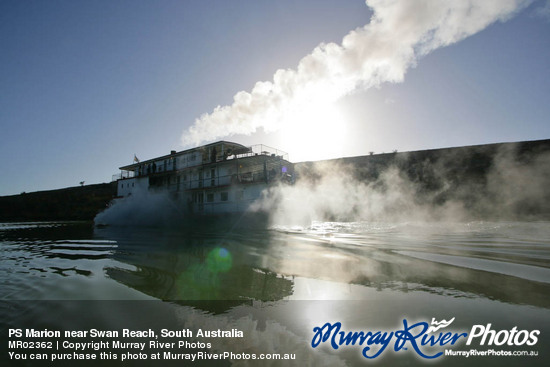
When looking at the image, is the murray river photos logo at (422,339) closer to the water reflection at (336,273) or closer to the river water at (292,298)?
the river water at (292,298)

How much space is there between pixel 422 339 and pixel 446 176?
64102 mm

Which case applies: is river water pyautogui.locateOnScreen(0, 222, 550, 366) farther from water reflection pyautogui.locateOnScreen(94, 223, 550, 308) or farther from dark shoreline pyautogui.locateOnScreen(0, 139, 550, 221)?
dark shoreline pyautogui.locateOnScreen(0, 139, 550, 221)

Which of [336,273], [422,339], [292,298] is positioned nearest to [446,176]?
[336,273]

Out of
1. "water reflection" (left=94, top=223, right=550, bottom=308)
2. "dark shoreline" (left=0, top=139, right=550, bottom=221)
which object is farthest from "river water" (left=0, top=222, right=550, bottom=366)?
"dark shoreline" (left=0, top=139, right=550, bottom=221)

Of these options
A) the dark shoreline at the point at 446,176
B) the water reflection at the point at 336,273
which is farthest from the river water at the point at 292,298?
the dark shoreline at the point at 446,176

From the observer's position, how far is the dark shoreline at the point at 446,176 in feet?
136

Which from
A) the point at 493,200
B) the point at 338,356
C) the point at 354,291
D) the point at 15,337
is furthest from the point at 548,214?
the point at 15,337

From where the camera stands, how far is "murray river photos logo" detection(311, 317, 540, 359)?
2.84 m

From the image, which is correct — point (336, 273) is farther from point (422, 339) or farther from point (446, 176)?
point (446, 176)

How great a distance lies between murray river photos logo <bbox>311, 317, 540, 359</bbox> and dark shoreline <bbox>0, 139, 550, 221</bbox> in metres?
40.5

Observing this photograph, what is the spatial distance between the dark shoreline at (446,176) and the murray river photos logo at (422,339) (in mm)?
40539

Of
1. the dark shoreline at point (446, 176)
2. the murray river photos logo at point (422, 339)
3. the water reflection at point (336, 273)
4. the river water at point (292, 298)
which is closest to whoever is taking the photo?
the murray river photos logo at point (422, 339)

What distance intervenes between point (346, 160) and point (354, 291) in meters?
77.2

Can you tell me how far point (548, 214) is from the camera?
3180cm
